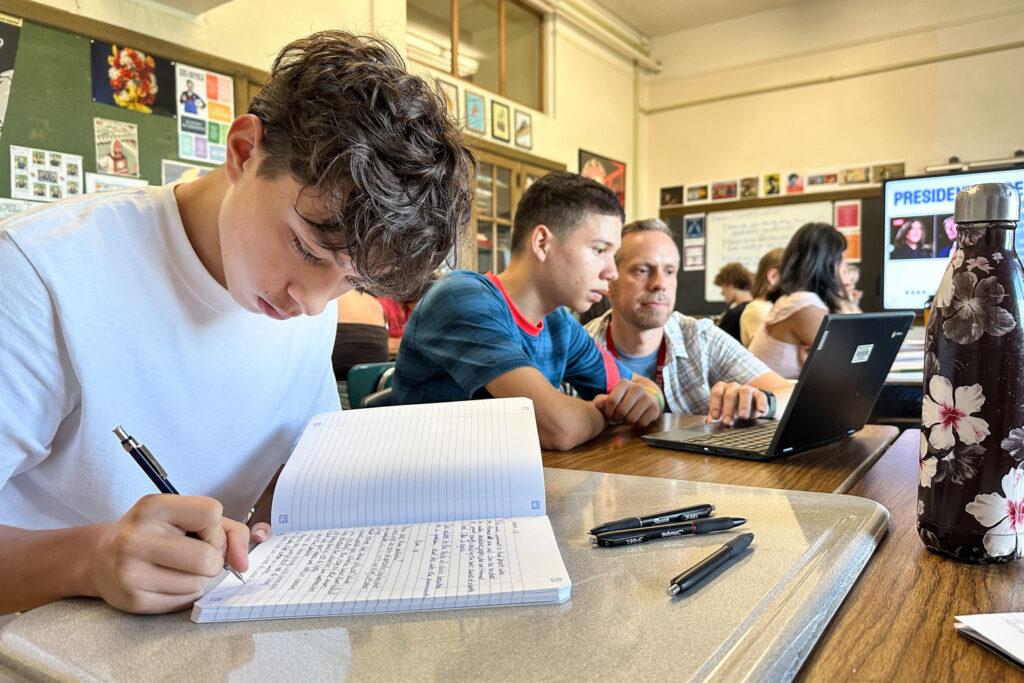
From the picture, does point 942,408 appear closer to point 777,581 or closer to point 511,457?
point 777,581

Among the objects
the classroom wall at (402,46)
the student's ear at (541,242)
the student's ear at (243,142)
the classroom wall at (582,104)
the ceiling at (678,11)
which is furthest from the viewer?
the ceiling at (678,11)

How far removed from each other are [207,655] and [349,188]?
442 millimetres

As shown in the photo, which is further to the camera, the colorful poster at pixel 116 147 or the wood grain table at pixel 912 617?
the colorful poster at pixel 116 147

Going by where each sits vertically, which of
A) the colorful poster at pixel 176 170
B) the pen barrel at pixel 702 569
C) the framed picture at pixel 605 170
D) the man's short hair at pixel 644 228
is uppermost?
the framed picture at pixel 605 170

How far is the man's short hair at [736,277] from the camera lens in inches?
224

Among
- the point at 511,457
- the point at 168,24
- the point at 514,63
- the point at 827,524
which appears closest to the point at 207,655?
the point at 511,457

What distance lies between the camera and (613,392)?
4.64ft

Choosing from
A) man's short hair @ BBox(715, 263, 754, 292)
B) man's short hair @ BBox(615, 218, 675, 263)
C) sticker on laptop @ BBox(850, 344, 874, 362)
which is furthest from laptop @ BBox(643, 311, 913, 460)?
man's short hair @ BBox(715, 263, 754, 292)

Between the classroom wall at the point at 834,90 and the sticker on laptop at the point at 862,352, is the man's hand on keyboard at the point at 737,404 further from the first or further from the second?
the classroom wall at the point at 834,90

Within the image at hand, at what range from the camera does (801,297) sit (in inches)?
112

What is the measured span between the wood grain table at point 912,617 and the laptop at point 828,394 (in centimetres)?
29

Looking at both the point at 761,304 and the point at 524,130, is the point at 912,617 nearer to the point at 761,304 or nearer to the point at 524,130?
the point at 761,304

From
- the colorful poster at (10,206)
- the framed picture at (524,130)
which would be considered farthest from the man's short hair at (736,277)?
the colorful poster at (10,206)

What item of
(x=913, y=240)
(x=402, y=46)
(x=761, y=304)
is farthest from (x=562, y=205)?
(x=402, y=46)
